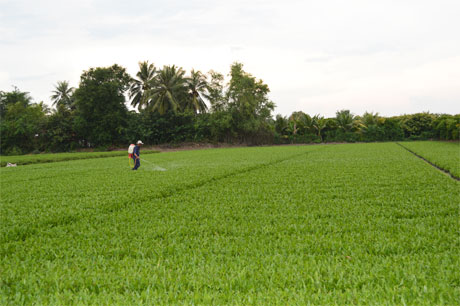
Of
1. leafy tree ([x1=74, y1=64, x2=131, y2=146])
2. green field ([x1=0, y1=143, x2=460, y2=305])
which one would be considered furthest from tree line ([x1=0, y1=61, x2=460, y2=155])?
green field ([x1=0, y1=143, x2=460, y2=305])

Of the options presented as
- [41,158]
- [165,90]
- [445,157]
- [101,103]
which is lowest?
[41,158]

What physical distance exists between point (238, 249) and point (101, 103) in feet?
121

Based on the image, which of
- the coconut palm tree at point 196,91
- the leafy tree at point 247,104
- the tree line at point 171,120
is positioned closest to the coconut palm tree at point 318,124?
the tree line at point 171,120

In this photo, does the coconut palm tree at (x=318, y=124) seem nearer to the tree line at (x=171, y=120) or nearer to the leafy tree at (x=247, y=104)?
the tree line at (x=171, y=120)

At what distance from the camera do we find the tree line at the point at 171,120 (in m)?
36.2

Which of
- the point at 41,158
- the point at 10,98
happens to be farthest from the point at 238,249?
the point at 10,98

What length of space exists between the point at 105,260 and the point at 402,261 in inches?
97.2

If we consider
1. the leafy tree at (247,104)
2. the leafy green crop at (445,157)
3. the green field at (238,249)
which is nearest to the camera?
the green field at (238,249)

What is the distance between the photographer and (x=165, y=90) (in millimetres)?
40094

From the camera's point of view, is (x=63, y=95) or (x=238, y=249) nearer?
(x=238, y=249)

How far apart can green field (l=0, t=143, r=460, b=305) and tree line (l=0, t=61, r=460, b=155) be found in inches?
1270

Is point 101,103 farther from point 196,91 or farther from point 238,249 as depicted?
point 238,249

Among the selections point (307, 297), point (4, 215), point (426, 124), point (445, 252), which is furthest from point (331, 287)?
point (426, 124)

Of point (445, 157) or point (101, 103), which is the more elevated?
point (101, 103)
